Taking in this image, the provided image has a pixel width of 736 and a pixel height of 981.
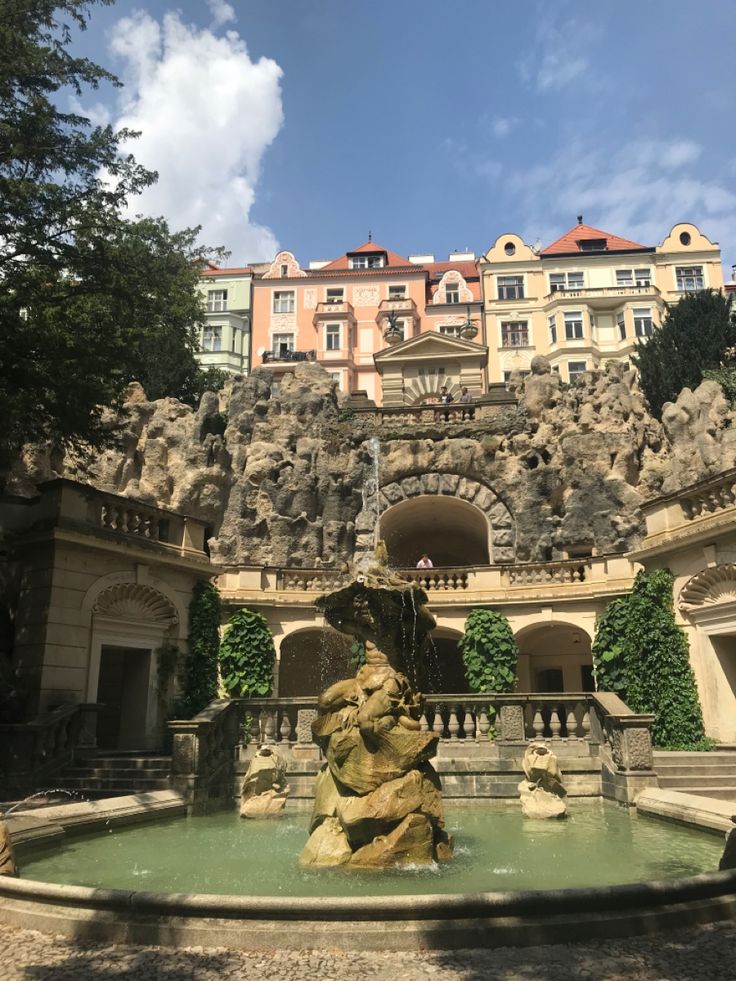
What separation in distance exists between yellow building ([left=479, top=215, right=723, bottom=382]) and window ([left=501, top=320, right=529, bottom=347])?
69 millimetres

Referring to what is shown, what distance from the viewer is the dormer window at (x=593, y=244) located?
51.2 meters

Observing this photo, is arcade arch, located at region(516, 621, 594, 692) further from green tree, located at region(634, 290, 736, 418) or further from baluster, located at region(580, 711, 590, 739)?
green tree, located at region(634, 290, 736, 418)

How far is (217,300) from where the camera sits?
55.4m

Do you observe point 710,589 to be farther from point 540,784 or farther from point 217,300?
point 217,300

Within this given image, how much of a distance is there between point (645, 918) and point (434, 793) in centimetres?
286

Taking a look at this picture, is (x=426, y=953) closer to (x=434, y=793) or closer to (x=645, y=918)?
(x=645, y=918)

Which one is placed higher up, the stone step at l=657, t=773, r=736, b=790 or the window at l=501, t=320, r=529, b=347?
the window at l=501, t=320, r=529, b=347

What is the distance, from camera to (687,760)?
42.7 ft

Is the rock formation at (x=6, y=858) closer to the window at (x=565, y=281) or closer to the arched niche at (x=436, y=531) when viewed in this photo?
the arched niche at (x=436, y=531)

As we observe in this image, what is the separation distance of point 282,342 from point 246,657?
3744 cm

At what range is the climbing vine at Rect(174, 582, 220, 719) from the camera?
649 inches

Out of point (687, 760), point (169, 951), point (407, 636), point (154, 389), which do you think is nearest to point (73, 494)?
point (407, 636)

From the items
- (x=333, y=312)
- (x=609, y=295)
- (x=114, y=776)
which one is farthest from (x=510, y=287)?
(x=114, y=776)

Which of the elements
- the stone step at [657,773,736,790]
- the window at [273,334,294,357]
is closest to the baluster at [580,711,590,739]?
the stone step at [657,773,736,790]
